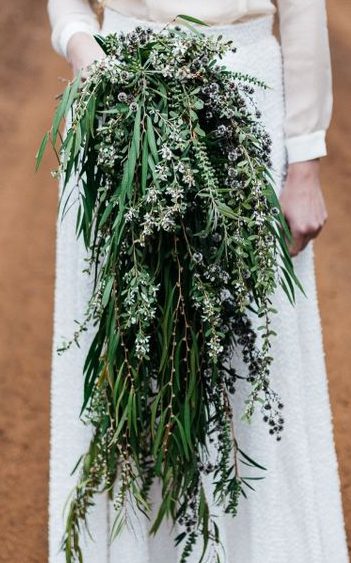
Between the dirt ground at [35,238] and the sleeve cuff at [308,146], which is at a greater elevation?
the dirt ground at [35,238]

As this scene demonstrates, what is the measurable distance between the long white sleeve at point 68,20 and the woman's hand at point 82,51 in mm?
17

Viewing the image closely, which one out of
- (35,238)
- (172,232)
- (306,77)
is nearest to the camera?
(172,232)

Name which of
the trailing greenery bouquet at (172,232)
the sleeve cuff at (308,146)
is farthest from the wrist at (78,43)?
the sleeve cuff at (308,146)

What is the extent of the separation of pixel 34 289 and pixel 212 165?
47.6 inches

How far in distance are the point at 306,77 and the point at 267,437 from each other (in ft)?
1.39

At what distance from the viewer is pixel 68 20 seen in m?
1.13

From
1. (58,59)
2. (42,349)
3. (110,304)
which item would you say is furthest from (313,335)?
Result: (58,59)

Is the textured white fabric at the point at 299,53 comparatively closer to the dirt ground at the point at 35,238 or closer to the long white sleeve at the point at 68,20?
the long white sleeve at the point at 68,20

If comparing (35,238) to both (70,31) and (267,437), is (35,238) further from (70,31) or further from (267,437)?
(267,437)

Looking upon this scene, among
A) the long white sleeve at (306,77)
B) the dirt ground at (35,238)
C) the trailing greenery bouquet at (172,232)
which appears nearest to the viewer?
the trailing greenery bouquet at (172,232)

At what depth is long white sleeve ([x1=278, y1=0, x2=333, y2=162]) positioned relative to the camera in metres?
1.05

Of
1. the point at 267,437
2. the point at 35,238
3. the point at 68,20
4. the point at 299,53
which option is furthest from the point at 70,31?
the point at 35,238

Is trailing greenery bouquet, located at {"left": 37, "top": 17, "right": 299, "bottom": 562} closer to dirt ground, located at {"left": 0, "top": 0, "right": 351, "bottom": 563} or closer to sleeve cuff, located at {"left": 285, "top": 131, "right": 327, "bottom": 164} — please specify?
sleeve cuff, located at {"left": 285, "top": 131, "right": 327, "bottom": 164}

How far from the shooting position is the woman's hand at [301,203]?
1.06 meters
